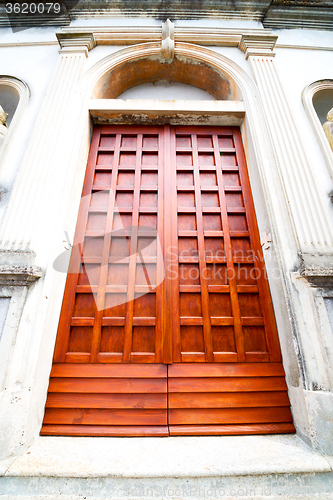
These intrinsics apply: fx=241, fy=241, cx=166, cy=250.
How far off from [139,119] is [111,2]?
8.77ft

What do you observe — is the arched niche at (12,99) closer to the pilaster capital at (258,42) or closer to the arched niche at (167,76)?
the arched niche at (167,76)

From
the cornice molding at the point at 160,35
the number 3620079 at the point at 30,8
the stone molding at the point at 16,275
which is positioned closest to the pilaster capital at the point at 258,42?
the cornice molding at the point at 160,35

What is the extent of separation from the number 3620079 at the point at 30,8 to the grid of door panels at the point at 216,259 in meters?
3.67

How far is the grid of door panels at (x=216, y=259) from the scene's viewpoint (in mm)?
2730

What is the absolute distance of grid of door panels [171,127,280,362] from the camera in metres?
2.73

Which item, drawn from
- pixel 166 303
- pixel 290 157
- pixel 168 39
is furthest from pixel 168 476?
pixel 168 39

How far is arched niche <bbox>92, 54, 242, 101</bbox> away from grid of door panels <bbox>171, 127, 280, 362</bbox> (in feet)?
3.76

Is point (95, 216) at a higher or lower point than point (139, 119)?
lower

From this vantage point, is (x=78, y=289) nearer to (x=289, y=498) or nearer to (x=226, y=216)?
(x=226, y=216)

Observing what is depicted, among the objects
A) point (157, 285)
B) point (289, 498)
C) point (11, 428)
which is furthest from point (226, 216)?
point (11, 428)

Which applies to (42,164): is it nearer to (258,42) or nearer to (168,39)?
(168,39)

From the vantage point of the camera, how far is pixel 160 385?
251 cm

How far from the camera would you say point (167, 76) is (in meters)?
4.63

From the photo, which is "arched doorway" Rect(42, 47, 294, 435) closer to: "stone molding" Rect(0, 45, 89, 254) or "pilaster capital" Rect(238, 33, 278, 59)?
"stone molding" Rect(0, 45, 89, 254)
